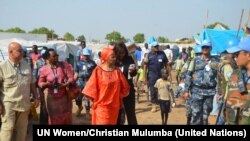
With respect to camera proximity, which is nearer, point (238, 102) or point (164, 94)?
point (238, 102)

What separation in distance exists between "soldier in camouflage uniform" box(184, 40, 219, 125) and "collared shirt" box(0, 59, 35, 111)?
2704 millimetres

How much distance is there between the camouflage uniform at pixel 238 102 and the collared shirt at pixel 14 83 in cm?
307

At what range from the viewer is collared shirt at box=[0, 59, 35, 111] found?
543 cm

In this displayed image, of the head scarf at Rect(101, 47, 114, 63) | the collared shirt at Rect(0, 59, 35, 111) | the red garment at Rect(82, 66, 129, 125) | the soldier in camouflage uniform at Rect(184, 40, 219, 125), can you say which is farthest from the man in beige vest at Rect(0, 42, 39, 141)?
the soldier in camouflage uniform at Rect(184, 40, 219, 125)

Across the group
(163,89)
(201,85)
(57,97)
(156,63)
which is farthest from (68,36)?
(201,85)

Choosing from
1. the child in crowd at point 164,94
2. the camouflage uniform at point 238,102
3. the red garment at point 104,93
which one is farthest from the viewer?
the child in crowd at point 164,94

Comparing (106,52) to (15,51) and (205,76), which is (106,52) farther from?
(205,76)

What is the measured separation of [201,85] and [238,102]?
2.30 m

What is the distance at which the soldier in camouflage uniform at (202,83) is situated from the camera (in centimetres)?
615

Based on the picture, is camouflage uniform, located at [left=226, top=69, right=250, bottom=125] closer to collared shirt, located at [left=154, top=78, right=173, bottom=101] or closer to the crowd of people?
the crowd of people

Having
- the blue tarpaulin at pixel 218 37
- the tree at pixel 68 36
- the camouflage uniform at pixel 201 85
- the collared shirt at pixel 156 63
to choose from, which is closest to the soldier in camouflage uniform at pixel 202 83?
the camouflage uniform at pixel 201 85

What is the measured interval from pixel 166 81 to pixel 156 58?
0.72 meters

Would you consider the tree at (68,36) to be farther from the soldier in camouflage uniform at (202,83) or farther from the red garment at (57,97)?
the soldier in camouflage uniform at (202,83)

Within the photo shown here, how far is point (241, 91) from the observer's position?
12.6 ft
